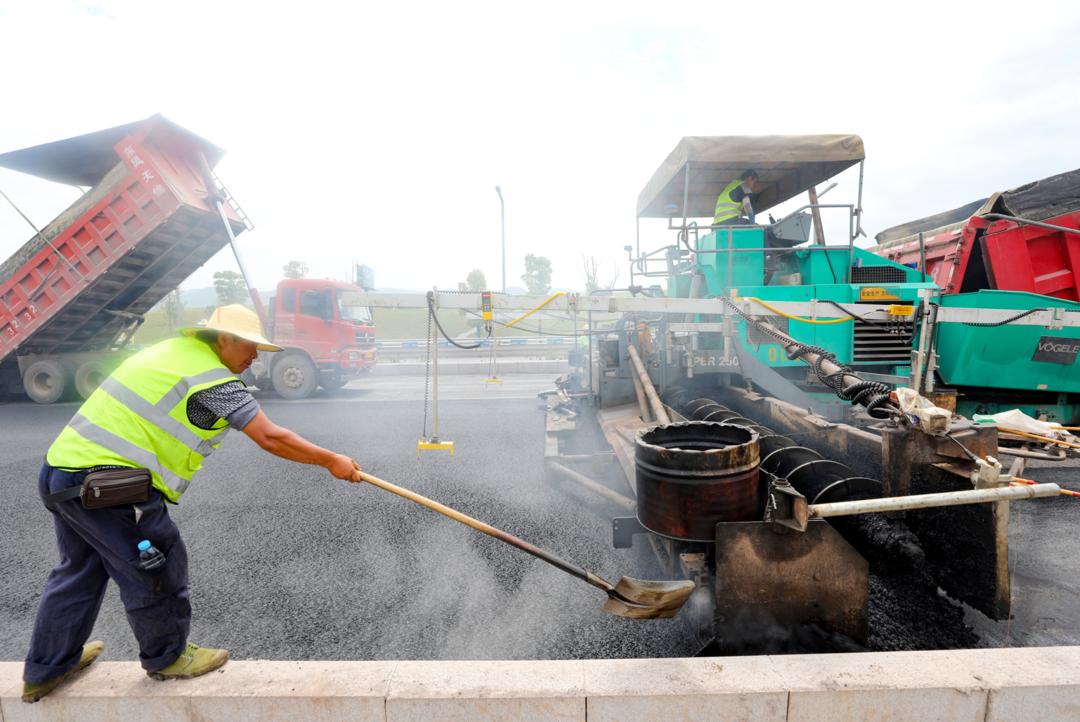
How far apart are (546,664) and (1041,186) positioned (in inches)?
290

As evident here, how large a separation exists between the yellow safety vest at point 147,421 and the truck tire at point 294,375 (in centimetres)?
873

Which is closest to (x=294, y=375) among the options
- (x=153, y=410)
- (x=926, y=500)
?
(x=153, y=410)

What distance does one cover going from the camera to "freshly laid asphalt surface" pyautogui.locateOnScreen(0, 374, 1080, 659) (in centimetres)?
248

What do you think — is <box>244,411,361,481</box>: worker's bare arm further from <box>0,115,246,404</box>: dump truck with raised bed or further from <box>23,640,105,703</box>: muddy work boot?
<box>0,115,246,404</box>: dump truck with raised bed

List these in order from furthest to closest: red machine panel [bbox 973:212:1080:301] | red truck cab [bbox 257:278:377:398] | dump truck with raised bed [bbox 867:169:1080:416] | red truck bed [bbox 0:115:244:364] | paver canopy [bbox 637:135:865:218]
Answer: red truck cab [bbox 257:278:377:398] → red truck bed [bbox 0:115:244:364] → red machine panel [bbox 973:212:1080:301] → paver canopy [bbox 637:135:865:218] → dump truck with raised bed [bbox 867:169:1080:416]

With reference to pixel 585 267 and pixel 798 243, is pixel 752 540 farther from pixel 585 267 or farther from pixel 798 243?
pixel 585 267

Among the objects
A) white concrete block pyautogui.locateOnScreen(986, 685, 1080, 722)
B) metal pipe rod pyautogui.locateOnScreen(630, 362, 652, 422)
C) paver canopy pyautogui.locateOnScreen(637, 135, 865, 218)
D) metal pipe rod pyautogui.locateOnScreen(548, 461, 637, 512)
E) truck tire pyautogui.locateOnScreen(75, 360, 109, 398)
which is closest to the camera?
white concrete block pyautogui.locateOnScreen(986, 685, 1080, 722)

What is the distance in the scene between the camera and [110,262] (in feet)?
26.8

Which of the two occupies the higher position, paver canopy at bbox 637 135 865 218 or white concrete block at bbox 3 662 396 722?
paver canopy at bbox 637 135 865 218

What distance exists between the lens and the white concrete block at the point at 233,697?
67.1 inches

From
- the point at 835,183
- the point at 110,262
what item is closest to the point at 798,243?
the point at 835,183

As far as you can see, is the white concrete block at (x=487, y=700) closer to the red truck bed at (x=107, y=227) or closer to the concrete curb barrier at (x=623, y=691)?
the concrete curb barrier at (x=623, y=691)

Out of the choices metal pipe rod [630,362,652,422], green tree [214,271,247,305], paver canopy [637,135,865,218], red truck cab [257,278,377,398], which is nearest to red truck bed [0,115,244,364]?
red truck cab [257,278,377,398]

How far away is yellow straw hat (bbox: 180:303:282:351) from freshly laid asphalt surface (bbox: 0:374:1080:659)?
4.67 feet
